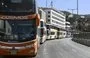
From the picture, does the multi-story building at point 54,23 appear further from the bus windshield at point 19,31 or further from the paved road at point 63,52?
the bus windshield at point 19,31

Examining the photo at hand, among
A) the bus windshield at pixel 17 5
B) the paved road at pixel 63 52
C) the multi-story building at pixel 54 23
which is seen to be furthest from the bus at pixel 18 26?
the multi-story building at pixel 54 23

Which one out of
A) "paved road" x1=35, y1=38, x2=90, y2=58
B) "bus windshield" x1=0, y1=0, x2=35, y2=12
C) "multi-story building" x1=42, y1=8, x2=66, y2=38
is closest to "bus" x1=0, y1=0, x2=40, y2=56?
"bus windshield" x1=0, y1=0, x2=35, y2=12

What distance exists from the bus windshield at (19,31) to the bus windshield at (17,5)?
30.8 inches

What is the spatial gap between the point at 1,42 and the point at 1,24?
1.18 metres

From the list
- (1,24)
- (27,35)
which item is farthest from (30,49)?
(1,24)

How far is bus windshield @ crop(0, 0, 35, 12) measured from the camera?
21828mm

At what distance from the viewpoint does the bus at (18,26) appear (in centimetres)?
2155

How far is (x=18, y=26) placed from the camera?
21.7 meters

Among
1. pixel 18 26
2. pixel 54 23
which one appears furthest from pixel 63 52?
pixel 54 23

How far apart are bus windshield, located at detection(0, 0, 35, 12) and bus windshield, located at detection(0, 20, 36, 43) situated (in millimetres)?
784

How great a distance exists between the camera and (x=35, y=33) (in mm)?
21953

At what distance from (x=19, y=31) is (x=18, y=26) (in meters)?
0.33

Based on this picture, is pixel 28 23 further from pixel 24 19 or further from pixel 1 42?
pixel 1 42

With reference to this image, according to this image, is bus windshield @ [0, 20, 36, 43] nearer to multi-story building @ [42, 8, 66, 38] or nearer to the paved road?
the paved road
